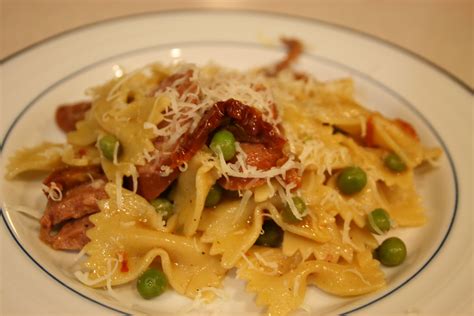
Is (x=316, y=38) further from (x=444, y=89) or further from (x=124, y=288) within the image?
(x=124, y=288)

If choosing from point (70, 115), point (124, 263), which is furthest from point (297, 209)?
point (70, 115)

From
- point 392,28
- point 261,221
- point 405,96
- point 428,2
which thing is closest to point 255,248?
point 261,221

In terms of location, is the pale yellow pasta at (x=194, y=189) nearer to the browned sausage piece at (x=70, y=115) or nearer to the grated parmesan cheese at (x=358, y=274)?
the grated parmesan cheese at (x=358, y=274)

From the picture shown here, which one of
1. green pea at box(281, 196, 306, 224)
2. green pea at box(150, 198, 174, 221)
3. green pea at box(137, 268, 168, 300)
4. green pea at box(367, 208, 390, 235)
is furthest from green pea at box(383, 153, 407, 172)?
green pea at box(137, 268, 168, 300)

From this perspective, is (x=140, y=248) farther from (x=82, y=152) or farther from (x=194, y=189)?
(x=82, y=152)

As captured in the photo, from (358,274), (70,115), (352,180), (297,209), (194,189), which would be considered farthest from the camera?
(70,115)

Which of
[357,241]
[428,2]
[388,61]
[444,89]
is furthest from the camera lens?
[428,2]

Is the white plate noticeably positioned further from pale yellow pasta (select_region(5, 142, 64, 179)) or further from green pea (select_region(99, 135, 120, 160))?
green pea (select_region(99, 135, 120, 160))
